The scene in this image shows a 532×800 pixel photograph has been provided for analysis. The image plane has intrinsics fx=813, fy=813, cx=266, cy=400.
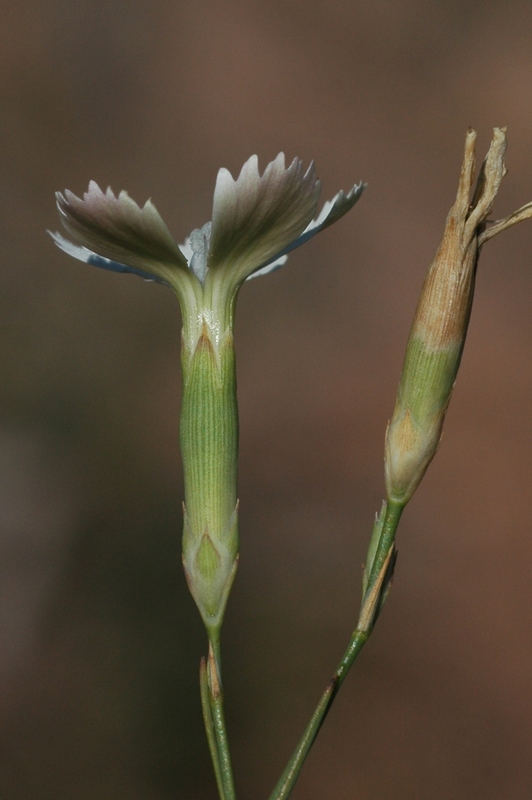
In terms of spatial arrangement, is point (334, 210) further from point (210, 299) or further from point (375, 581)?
point (375, 581)

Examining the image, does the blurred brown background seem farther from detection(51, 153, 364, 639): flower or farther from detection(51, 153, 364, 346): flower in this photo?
detection(51, 153, 364, 346): flower

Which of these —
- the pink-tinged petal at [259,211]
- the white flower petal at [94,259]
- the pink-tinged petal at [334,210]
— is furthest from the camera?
the white flower petal at [94,259]

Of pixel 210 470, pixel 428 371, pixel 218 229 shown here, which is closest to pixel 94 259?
pixel 218 229

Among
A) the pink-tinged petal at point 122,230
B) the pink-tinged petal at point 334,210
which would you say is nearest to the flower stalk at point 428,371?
the pink-tinged petal at point 334,210

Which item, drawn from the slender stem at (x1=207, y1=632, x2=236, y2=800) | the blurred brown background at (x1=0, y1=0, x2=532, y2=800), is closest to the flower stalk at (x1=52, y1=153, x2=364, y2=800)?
the slender stem at (x1=207, y1=632, x2=236, y2=800)

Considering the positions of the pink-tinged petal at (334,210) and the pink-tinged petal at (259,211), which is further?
the pink-tinged petal at (334,210)

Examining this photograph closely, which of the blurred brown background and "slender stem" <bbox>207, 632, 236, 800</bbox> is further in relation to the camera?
the blurred brown background

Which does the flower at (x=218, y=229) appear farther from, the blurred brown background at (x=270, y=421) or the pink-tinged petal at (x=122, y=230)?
the blurred brown background at (x=270, y=421)
